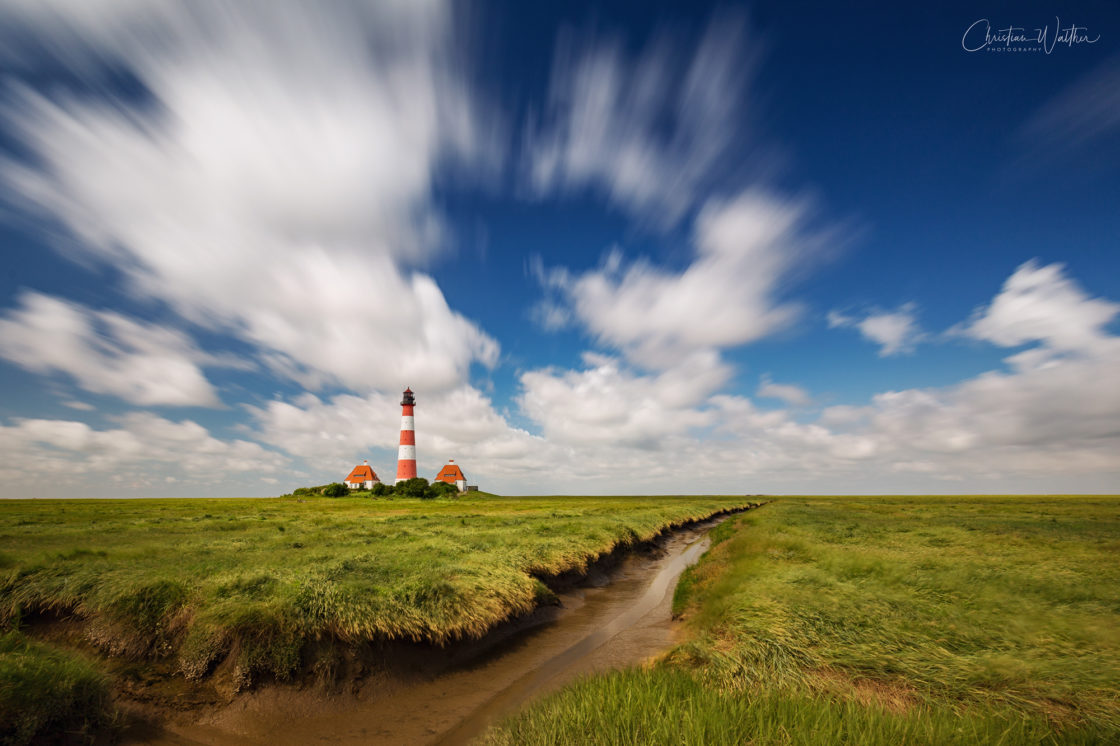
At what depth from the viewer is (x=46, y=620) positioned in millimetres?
9617

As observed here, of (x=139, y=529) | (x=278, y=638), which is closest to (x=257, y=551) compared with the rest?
(x=278, y=638)

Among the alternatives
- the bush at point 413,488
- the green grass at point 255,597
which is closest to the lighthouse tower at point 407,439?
the bush at point 413,488

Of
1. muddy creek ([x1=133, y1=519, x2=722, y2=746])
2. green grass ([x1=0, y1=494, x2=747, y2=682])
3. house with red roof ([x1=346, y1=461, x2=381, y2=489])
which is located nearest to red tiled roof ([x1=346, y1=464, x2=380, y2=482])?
house with red roof ([x1=346, y1=461, x2=381, y2=489])

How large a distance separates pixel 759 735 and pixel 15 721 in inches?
366

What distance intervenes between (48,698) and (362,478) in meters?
109

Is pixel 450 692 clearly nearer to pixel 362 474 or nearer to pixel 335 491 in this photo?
pixel 335 491

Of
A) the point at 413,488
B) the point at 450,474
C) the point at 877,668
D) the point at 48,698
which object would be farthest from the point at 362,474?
the point at 877,668

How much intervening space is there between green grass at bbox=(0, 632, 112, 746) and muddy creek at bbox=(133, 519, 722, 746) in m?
0.79

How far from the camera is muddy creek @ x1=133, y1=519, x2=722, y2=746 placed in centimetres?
750

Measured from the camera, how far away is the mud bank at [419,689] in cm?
741

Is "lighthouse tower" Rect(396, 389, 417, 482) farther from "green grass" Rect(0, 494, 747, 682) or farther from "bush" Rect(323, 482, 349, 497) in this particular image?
"green grass" Rect(0, 494, 747, 682)

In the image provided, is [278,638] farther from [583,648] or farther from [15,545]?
[15,545]

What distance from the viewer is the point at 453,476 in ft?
348

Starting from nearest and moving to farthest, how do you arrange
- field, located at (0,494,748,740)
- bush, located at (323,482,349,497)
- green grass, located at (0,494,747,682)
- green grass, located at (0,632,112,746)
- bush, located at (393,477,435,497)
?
green grass, located at (0,632,112,746) → field, located at (0,494,748,740) → green grass, located at (0,494,747,682) → bush, located at (393,477,435,497) → bush, located at (323,482,349,497)
